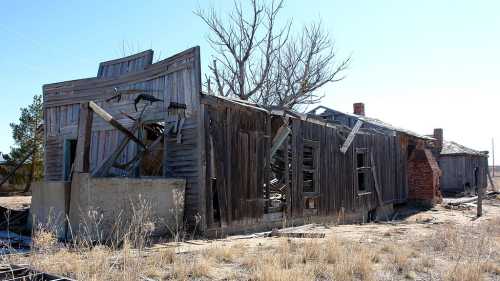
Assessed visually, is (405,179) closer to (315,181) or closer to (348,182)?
(348,182)

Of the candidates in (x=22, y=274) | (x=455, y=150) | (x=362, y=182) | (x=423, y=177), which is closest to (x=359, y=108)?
(x=423, y=177)

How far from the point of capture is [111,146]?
12.8 meters

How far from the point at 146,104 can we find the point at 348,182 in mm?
7981

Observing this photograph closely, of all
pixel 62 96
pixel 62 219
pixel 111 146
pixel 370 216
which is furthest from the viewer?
pixel 370 216

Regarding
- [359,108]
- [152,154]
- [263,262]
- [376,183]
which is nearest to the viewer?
[263,262]

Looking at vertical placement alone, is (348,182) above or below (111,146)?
below

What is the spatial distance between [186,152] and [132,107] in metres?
2.47

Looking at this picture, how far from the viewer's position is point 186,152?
10.9 metres

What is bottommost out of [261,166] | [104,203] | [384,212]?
[384,212]

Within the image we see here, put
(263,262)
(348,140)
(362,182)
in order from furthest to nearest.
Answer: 1. (362,182)
2. (348,140)
3. (263,262)

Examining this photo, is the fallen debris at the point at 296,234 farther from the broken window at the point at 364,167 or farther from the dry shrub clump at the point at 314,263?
the broken window at the point at 364,167

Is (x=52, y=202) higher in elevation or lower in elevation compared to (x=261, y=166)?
lower

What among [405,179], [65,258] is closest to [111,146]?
[65,258]

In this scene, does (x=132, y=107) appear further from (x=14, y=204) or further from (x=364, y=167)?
(x=364, y=167)
